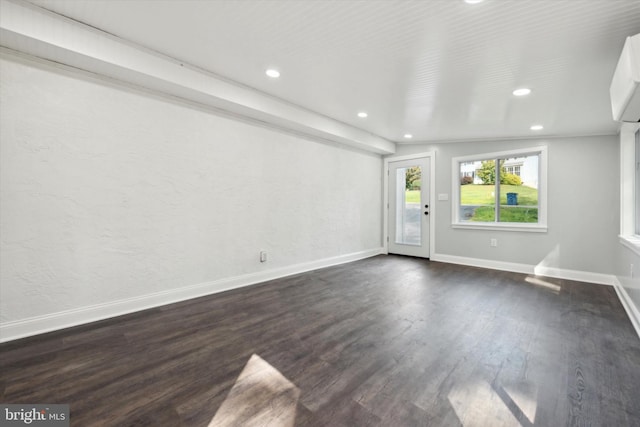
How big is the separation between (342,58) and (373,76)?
0.49 metres

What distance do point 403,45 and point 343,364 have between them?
2.58 m

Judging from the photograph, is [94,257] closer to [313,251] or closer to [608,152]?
[313,251]

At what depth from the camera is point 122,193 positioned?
9.47 ft

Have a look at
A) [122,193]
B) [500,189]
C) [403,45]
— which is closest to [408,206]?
[500,189]

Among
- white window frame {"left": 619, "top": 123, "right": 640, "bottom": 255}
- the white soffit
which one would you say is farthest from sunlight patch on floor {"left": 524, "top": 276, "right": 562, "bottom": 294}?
the white soffit

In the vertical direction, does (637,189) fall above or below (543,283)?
above

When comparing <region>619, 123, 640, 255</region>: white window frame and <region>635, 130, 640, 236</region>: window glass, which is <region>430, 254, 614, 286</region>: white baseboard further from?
<region>635, 130, 640, 236</region>: window glass

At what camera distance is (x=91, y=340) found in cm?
235

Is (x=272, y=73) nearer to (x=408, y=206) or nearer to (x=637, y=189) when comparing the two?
(x=408, y=206)

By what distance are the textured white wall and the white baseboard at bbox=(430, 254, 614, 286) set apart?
126 inches

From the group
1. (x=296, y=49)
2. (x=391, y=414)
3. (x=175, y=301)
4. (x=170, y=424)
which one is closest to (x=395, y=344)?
(x=391, y=414)

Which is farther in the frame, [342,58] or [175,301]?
[175,301]

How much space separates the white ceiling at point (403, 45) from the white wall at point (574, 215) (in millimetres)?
796

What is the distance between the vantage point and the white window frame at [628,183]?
11.6ft
